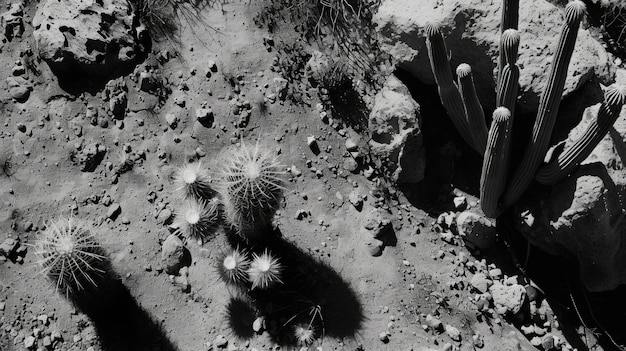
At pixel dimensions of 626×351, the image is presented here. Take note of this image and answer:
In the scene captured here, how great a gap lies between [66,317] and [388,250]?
271cm

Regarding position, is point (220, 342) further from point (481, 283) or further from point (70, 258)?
point (481, 283)

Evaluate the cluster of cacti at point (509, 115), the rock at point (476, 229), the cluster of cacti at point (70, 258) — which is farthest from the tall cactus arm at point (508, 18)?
the cluster of cacti at point (70, 258)

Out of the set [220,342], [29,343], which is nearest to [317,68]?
[220,342]

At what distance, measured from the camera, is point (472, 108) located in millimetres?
4316

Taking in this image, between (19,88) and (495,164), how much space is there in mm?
4322

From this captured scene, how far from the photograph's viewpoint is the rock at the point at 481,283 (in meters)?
4.69

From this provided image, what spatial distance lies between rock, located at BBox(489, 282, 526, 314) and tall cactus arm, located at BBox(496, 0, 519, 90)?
164cm

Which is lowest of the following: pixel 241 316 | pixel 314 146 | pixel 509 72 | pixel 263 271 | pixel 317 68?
pixel 241 316

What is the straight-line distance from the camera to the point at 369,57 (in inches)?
216

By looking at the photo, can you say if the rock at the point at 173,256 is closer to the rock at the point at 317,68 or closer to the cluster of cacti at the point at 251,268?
the cluster of cacti at the point at 251,268

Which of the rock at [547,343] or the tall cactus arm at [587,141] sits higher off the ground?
the tall cactus arm at [587,141]

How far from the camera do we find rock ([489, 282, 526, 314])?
4.55 m

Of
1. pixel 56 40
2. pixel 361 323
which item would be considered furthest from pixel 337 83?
pixel 56 40

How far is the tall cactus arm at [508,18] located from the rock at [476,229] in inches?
45.6
